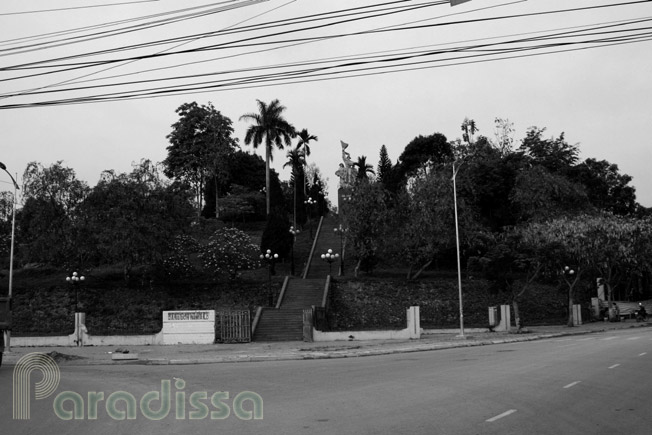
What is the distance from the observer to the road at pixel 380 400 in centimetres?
950

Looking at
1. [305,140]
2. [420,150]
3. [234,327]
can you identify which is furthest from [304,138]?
[234,327]

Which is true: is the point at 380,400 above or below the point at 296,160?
below

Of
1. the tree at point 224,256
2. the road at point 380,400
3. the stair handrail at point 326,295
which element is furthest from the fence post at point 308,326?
the road at point 380,400

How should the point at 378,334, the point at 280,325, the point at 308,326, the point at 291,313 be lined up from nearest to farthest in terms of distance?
the point at 308,326
the point at 378,334
the point at 280,325
the point at 291,313

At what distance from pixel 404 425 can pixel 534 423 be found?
189 cm

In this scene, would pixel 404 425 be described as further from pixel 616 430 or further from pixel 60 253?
pixel 60 253

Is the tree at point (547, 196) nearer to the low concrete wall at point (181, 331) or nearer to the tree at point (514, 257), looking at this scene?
the tree at point (514, 257)

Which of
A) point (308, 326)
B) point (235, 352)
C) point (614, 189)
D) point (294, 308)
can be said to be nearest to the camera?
point (235, 352)

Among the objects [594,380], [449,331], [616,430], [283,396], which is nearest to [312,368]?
[283,396]

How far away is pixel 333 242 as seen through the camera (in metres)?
69.4

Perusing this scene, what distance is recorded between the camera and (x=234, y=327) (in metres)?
37.0

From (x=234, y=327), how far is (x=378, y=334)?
8.09m

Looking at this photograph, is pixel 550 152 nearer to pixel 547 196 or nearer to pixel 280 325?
pixel 547 196

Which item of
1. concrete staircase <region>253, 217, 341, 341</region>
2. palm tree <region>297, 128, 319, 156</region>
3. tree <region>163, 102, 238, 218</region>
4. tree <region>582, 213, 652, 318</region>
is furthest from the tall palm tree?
tree <region>582, 213, 652, 318</region>
